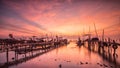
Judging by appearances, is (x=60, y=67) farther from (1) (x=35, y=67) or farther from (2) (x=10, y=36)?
(2) (x=10, y=36)

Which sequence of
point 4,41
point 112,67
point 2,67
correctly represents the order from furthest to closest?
point 4,41 → point 112,67 → point 2,67

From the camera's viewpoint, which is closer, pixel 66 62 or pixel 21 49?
pixel 66 62

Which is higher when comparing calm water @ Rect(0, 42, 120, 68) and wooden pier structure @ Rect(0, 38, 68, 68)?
wooden pier structure @ Rect(0, 38, 68, 68)

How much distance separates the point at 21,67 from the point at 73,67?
6845 millimetres

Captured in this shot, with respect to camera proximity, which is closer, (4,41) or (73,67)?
(73,67)

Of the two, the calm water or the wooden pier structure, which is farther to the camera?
the wooden pier structure

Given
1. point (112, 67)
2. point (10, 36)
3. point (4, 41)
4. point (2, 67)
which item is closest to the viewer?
point (2, 67)

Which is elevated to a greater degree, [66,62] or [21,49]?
[21,49]

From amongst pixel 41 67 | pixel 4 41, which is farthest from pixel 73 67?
pixel 4 41

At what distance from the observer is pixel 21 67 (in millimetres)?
19438

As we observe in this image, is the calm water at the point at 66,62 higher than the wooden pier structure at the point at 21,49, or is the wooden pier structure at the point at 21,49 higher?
the wooden pier structure at the point at 21,49

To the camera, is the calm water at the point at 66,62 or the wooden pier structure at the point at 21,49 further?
the wooden pier structure at the point at 21,49

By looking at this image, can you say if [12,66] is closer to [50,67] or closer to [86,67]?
[50,67]

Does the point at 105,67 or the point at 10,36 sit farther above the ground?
the point at 10,36
